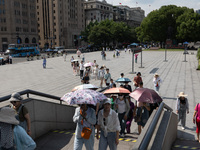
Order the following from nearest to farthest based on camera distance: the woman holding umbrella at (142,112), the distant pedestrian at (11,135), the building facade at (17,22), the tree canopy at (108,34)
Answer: the distant pedestrian at (11,135), the woman holding umbrella at (142,112), the tree canopy at (108,34), the building facade at (17,22)

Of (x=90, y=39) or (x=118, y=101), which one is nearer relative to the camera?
(x=118, y=101)

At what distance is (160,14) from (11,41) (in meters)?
53.0

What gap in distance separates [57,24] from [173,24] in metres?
57.7

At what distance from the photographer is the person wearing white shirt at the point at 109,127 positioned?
470 cm

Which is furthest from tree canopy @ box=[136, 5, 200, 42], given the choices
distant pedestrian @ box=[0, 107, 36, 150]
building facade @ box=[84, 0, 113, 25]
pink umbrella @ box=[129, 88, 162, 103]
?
building facade @ box=[84, 0, 113, 25]

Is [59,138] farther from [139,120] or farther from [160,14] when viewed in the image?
[160,14]

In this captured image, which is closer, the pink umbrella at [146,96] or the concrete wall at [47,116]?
the pink umbrella at [146,96]

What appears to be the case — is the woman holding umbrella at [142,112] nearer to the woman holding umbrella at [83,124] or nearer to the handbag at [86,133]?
the woman holding umbrella at [83,124]

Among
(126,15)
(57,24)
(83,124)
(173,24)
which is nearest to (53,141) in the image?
(83,124)

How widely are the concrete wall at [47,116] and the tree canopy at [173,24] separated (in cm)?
5892

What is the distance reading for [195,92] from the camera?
14.3 metres

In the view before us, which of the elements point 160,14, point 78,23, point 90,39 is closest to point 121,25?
point 90,39

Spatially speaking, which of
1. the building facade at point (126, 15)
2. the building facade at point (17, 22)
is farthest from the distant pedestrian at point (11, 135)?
the building facade at point (126, 15)

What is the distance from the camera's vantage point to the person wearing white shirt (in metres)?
4.70
